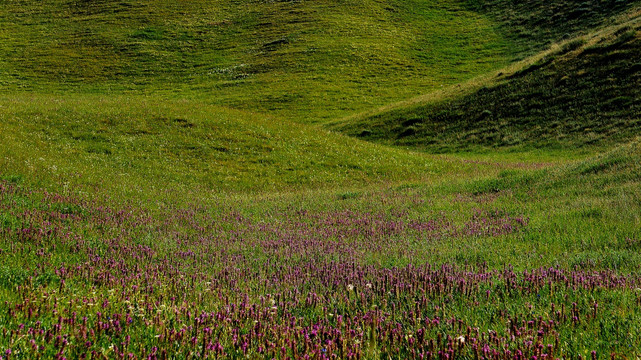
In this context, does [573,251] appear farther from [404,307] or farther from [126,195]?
[126,195]

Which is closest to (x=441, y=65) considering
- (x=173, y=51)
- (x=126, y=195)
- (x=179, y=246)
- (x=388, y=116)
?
(x=388, y=116)

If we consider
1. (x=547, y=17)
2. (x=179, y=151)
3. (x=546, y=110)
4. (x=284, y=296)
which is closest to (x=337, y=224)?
(x=284, y=296)

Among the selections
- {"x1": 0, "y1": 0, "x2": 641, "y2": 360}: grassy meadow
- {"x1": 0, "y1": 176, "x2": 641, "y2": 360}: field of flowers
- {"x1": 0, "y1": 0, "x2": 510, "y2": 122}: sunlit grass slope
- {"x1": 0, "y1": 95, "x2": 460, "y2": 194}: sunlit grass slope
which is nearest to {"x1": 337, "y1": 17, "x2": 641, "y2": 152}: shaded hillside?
{"x1": 0, "y1": 0, "x2": 641, "y2": 360}: grassy meadow

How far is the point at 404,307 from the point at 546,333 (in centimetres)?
156

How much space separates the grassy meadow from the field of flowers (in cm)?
3

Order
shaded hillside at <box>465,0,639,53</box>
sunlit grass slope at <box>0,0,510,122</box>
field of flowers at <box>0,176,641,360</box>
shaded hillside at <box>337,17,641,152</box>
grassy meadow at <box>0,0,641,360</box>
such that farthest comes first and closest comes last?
1. shaded hillside at <box>465,0,639,53</box>
2. sunlit grass slope at <box>0,0,510,122</box>
3. shaded hillside at <box>337,17,641,152</box>
4. grassy meadow at <box>0,0,641,360</box>
5. field of flowers at <box>0,176,641,360</box>

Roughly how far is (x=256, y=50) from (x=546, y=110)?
52052 millimetres

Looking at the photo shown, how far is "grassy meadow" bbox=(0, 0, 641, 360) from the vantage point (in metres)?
4.10

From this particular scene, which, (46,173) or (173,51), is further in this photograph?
(173,51)

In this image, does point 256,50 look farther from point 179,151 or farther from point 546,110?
point 179,151

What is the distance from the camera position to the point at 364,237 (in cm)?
1036

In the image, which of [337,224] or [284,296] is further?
[337,224]

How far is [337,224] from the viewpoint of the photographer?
12398mm

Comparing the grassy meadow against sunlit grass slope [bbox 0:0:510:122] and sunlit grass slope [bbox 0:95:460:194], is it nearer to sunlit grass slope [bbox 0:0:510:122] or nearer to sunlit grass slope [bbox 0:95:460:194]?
sunlit grass slope [bbox 0:95:460:194]
